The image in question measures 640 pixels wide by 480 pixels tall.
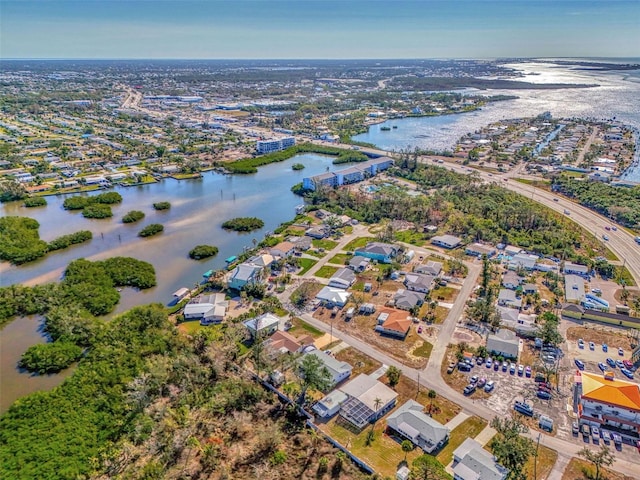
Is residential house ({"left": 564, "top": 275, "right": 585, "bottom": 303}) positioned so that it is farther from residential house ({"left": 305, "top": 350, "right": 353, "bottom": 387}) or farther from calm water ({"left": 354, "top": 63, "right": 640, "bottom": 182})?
calm water ({"left": 354, "top": 63, "right": 640, "bottom": 182})

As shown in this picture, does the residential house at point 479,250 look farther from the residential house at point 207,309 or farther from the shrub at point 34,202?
the shrub at point 34,202

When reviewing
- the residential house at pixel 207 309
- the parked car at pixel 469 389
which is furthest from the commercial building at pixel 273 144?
the parked car at pixel 469 389

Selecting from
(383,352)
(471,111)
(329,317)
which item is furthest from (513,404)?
(471,111)

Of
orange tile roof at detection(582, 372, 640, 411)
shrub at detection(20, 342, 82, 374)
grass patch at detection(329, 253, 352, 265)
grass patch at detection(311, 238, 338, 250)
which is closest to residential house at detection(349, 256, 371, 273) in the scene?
grass patch at detection(329, 253, 352, 265)

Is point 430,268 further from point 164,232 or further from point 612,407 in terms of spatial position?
point 164,232

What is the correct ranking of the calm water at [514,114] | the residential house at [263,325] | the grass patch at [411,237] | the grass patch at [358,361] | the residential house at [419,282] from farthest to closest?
the calm water at [514,114] < the grass patch at [411,237] < the residential house at [419,282] < the residential house at [263,325] < the grass patch at [358,361]

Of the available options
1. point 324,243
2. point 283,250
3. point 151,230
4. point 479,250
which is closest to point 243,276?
point 283,250

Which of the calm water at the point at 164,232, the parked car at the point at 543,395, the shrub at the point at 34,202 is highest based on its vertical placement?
the shrub at the point at 34,202
